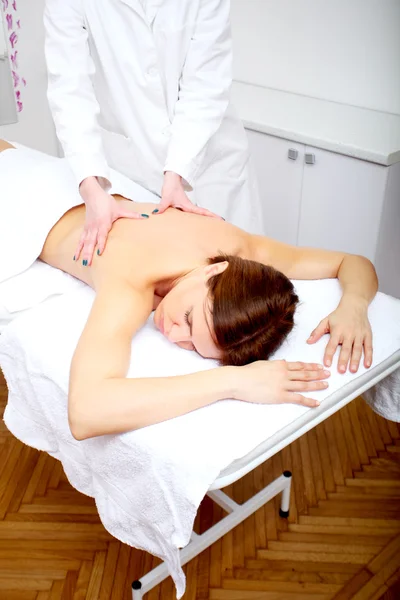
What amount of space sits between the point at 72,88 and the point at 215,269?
75cm

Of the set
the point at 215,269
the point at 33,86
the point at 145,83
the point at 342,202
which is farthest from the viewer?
the point at 33,86

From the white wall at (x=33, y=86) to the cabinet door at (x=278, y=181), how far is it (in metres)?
1.38

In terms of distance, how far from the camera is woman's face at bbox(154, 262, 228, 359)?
125 cm

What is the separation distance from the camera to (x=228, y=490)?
6.32ft

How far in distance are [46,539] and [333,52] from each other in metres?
2.23

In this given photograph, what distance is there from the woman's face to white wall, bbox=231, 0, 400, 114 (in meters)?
1.62

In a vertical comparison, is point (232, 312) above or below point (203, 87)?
below

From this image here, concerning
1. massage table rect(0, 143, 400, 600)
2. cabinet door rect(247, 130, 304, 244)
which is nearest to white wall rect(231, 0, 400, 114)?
cabinet door rect(247, 130, 304, 244)

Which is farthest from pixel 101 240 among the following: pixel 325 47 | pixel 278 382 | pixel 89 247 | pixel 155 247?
pixel 325 47

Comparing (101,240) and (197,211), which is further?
(197,211)

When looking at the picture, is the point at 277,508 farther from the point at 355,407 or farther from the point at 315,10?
the point at 315,10

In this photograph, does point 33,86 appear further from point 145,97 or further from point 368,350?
point 368,350

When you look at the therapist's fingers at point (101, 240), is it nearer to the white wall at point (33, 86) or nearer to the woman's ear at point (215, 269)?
the woman's ear at point (215, 269)

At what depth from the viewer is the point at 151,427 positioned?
112 cm
